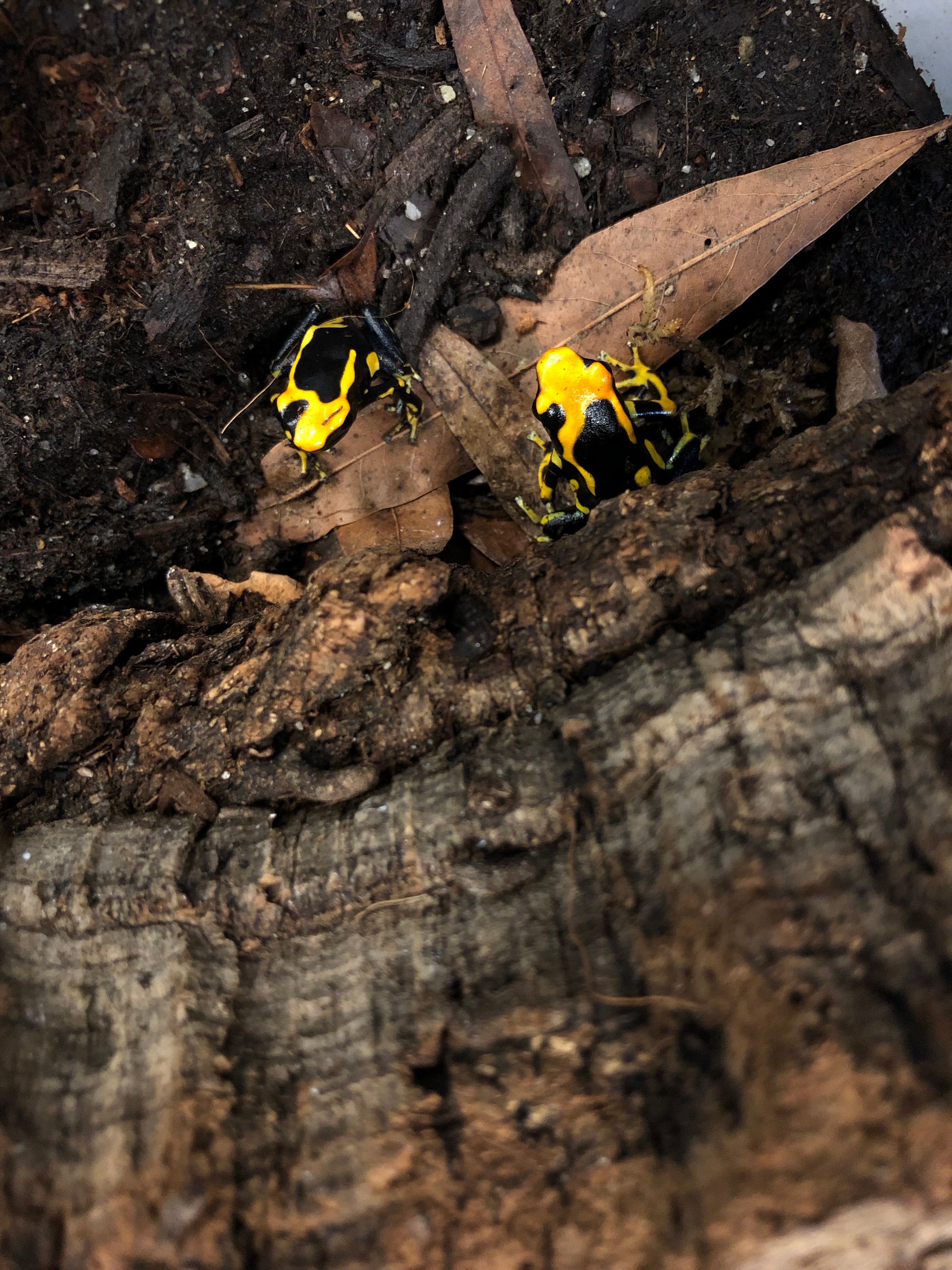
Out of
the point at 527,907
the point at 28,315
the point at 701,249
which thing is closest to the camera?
the point at 527,907

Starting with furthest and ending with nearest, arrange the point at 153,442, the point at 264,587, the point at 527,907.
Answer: the point at 153,442 < the point at 264,587 < the point at 527,907

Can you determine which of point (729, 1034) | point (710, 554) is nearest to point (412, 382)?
point (710, 554)

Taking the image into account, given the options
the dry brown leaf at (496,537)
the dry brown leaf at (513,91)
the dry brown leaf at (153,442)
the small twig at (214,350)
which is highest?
the dry brown leaf at (513,91)

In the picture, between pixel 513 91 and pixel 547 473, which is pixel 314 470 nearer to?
pixel 547 473

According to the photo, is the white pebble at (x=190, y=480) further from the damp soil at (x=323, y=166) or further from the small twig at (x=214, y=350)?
the small twig at (x=214, y=350)

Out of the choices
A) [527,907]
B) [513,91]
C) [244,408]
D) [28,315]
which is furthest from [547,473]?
[28,315]

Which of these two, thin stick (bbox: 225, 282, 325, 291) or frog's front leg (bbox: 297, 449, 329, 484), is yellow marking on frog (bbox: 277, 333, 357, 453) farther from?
thin stick (bbox: 225, 282, 325, 291)

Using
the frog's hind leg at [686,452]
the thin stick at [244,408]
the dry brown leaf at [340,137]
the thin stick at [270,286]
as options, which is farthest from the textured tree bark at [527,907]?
the dry brown leaf at [340,137]

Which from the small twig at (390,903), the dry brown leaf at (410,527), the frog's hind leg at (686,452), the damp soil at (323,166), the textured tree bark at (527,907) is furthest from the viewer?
the dry brown leaf at (410,527)
